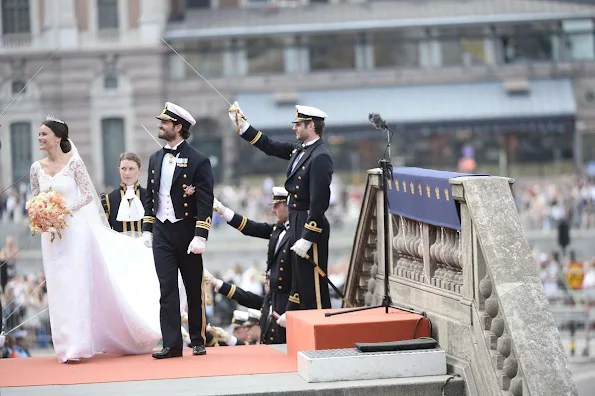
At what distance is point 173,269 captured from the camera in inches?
381

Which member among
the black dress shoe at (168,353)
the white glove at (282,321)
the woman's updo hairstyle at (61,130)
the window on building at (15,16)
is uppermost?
the window on building at (15,16)

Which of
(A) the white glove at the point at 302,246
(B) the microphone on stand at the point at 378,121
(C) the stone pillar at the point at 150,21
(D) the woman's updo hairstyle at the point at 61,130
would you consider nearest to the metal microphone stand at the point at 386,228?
(B) the microphone on stand at the point at 378,121

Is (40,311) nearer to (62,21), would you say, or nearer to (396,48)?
(62,21)

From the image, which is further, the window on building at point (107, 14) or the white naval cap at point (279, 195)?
the window on building at point (107, 14)

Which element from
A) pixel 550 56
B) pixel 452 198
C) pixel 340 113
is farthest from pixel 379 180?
pixel 550 56

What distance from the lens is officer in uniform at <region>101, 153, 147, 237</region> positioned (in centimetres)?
1130

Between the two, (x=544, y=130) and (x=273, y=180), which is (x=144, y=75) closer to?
(x=273, y=180)

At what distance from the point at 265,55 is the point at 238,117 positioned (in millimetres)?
45161

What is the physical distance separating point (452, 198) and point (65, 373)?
2.78 m

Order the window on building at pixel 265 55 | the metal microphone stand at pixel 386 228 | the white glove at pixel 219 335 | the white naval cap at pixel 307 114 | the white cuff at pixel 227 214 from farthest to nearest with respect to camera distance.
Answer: the window on building at pixel 265 55, the white glove at pixel 219 335, the white cuff at pixel 227 214, the white naval cap at pixel 307 114, the metal microphone stand at pixel 386 228

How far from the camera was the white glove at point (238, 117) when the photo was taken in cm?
1027

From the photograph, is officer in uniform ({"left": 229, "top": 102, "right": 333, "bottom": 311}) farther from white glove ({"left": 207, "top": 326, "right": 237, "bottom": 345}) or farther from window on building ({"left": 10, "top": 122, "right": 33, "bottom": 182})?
window on building ({"left": 10, "top": 122, "right": 33, "bottom": 182})

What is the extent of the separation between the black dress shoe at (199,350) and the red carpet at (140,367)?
4 centimetres

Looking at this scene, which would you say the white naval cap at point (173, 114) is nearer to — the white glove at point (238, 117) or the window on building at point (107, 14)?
the white glove at point (238, 117)
